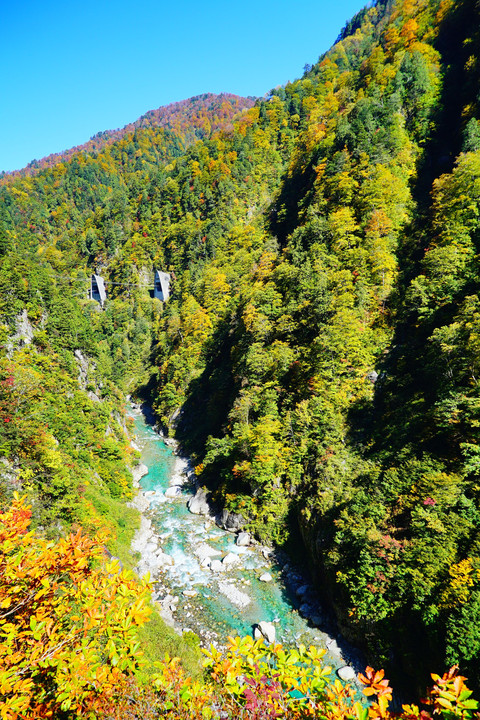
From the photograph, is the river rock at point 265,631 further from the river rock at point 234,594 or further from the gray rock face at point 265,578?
the gray rock face at point 265,578

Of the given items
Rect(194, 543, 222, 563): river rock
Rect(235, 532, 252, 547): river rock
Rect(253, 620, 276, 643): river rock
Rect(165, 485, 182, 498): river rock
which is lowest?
Rect(253, 620, 276, 643): river rock

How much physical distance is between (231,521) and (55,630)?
23031 mm

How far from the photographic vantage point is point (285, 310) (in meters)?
32.1

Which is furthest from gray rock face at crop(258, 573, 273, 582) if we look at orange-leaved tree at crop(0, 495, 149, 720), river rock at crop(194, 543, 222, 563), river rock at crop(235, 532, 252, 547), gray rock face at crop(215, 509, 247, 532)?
orange-leaved tree at crop(0, 495, 149, 720)

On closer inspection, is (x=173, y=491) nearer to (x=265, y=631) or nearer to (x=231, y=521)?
(x=231, y=521)

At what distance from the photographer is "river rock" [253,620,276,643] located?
1650 cm

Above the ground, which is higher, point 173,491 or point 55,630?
point 55,630

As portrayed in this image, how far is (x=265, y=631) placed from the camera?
54.9ft

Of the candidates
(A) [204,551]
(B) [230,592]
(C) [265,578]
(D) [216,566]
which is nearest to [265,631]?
(B) [230,592]

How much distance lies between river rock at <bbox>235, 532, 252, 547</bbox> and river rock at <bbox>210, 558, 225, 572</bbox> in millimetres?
2150

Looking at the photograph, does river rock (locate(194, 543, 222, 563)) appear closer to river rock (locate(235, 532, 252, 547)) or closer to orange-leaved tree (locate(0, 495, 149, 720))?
river rock (locate(235, 532, 252, 547))

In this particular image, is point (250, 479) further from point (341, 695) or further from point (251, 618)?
point (341, 695)

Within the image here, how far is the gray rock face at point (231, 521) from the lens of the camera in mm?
24688

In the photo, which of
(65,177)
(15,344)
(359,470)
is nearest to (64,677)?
(359,470)
